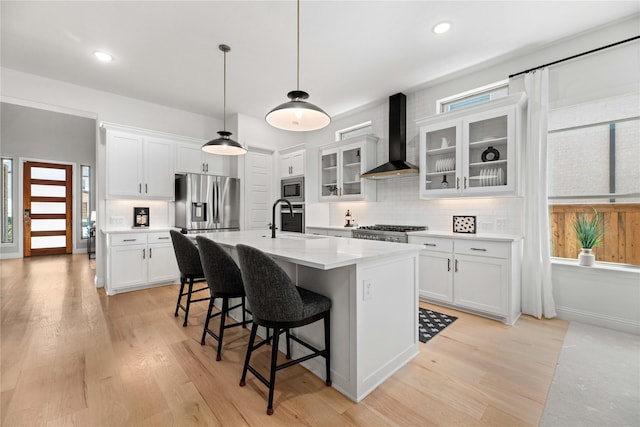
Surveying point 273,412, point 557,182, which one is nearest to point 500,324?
point 557,182

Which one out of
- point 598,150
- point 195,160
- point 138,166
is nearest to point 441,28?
point 598,150

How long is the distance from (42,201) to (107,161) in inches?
204

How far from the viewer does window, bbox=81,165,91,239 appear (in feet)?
25.4

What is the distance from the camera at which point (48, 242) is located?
7.32 metres

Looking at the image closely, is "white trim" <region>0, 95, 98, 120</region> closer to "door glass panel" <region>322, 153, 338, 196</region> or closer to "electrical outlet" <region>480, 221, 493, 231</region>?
"door glass panel" <region>322, 153, 338, 196</region>

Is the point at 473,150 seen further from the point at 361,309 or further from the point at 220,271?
the point at 220,271

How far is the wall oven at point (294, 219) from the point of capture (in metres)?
5.19

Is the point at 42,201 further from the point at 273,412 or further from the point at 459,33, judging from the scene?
the point at 459,33

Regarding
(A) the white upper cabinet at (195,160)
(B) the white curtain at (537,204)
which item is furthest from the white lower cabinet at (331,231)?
(B) the white curtain at (537,204)

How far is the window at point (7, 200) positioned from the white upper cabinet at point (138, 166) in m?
4.96

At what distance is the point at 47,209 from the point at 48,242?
2.80 feet

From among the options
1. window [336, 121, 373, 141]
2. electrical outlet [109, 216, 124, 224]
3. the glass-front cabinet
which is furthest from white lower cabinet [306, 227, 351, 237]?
electrical outlet [109, 216, 124, 224]

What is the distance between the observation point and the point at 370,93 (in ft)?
14.2

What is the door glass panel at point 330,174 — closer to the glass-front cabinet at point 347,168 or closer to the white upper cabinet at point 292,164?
the glass-front cabinet at point 347,168
